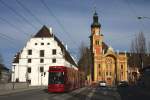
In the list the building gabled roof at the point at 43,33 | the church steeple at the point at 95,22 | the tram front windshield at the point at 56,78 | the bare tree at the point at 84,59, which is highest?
the church steeple at the point at 95,22

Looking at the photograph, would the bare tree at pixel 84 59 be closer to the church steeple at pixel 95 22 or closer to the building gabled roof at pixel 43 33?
the building gabled roof at pixel 43 33

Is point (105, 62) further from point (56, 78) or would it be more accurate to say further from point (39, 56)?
point (56, 78)

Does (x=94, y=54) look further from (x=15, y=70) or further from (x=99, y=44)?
(x=15, y=70)

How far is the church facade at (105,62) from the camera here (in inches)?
5315

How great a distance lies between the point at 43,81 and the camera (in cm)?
8988

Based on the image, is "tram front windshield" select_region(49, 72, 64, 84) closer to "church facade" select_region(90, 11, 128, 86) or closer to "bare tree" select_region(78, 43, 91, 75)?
"bare tree" select_region(78, 43, 91, 75)

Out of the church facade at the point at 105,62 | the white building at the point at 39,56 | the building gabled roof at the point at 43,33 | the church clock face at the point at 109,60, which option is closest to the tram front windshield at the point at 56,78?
the white building at the point at 39,56

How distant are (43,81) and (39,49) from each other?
30.7 ft

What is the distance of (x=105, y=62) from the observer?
136m

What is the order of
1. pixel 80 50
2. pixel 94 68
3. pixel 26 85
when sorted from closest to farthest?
pixel 26 85 → pixel 80 50 → pixel 94 68

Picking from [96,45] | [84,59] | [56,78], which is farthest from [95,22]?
[56,78]

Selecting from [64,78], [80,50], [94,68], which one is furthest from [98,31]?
[64,78]

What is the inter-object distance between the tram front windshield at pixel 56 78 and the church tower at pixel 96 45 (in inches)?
3710

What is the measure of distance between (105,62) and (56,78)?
97066 mm
